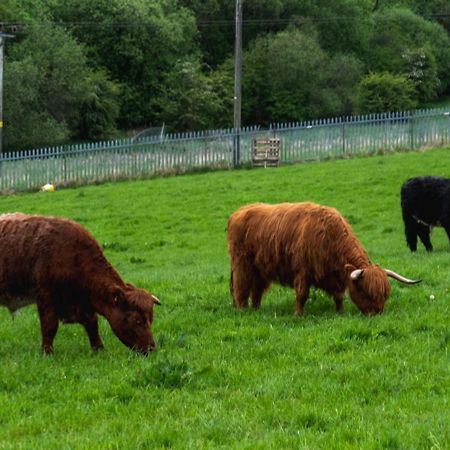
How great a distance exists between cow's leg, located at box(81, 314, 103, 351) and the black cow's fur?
27.6 feet

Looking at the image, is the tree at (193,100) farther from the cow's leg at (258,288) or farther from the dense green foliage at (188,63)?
the cow's leg at (258,288)

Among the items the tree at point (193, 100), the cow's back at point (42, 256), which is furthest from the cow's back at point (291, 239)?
the tree at point (193, 100)

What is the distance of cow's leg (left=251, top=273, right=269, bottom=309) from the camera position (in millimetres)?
10945

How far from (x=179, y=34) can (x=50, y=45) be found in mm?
13753

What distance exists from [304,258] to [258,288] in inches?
43.1

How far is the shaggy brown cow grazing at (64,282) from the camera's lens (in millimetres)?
8750

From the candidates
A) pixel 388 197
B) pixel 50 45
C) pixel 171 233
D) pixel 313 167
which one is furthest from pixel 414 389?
pixel 50 45

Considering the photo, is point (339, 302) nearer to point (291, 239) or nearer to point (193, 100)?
point (291, 239)

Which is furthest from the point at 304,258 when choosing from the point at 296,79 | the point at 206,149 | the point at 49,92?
the point at 296,79

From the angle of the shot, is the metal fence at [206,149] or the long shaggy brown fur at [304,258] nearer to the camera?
the long shaggy brown fur at [304,258]

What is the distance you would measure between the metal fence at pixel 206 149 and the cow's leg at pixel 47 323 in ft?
71.0

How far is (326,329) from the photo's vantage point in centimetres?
900

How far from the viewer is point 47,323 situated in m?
8.85

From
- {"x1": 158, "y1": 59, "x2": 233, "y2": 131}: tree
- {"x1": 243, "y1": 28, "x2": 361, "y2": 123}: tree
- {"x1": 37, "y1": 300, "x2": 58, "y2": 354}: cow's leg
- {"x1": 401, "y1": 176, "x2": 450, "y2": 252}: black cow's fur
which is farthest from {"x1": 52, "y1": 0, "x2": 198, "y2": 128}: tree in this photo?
{"x1": 37, "y1": 300, "x2": 58, "y2": 354}: cow's leg
